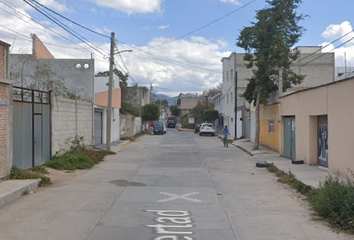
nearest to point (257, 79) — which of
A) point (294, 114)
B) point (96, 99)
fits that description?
point (294, 114)

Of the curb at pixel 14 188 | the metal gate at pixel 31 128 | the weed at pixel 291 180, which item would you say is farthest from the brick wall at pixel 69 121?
the weed at pixel 291 180

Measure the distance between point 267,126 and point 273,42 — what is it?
6.21 m

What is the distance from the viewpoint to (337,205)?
24.2ft

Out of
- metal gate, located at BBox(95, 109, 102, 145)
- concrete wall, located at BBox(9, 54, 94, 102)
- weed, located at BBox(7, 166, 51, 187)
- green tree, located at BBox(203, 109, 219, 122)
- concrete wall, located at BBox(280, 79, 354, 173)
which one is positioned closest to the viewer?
weed, located at BBox(7, 166, 51, 187)

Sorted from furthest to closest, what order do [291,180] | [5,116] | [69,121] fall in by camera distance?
[69,121] < [291,180] < [5,116]

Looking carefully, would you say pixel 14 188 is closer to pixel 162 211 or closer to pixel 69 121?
pixel 162 211

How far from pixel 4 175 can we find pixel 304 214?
818 cm

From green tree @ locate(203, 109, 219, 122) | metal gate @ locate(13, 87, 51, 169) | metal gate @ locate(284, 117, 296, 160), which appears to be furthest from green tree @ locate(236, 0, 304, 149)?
green tree @ locate(203, 109, 219, 122)

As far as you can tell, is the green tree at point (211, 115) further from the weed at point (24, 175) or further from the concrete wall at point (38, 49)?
the weed at point (24, 175)

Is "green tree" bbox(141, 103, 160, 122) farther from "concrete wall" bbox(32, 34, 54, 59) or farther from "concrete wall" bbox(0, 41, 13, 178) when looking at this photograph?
"concrete wall" bbox(0, 41, 13, 178)

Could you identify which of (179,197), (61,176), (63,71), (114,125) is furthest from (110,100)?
(179,197)

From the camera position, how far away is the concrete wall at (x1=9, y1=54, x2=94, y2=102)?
24.0 meters

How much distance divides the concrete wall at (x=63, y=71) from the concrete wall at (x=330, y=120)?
12939 mm

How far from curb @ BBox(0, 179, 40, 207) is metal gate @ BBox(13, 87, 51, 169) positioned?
5.59 ft
